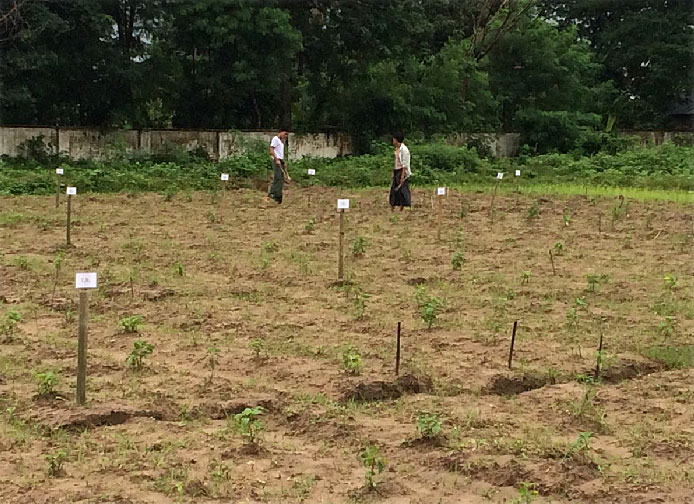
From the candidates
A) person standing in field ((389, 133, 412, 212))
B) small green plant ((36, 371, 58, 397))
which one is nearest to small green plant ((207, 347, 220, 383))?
small green plant ((36, 371, 58, 397))

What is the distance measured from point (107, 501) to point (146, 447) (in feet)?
2.15

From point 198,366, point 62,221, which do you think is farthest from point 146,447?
point 62,221

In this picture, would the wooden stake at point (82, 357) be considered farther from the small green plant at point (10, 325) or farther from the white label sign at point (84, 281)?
the small green plant at point (10, 325)

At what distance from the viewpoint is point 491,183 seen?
76.9ft

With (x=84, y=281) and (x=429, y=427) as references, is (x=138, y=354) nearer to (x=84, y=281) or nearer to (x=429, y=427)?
(x=84, y=281)

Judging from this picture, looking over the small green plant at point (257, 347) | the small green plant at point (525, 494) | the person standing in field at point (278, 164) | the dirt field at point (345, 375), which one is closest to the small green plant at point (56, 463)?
the dirt field at point (345, 375)

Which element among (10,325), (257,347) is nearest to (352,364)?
(257,347)

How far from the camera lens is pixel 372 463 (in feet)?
13.7

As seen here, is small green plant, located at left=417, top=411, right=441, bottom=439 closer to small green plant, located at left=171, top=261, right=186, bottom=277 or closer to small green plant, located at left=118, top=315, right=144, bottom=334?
small green plant, located at left=118, top=315, right=144, bottom=334

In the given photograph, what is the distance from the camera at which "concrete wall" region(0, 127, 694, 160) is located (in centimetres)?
2353

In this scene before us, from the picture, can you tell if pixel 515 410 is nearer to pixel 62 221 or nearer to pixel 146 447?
pixel 146 447

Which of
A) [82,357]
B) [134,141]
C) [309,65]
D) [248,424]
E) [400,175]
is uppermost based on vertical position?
[309,65]

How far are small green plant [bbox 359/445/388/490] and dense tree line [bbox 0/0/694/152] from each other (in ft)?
66.4

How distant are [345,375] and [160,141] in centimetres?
2064
